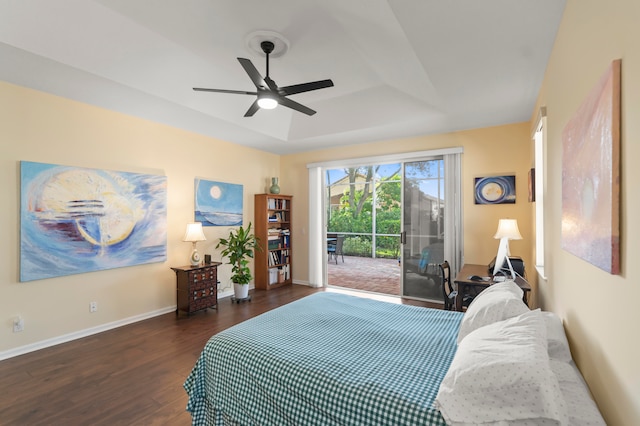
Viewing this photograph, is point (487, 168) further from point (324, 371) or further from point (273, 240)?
point (324, 371)

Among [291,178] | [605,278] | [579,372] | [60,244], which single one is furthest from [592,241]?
[291,178]

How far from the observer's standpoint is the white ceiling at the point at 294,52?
83.2 inches

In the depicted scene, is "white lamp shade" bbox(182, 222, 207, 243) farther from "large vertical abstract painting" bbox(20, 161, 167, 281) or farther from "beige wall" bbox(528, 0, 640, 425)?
"beige wall" bbox(528, 0, 640, 425)

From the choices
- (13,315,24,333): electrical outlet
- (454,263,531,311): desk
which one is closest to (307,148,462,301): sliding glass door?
(454,263,531,311): desk

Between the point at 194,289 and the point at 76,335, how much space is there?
1.31 m

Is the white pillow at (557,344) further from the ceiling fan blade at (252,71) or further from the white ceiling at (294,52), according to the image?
the ceiling fan blade at (252,71)

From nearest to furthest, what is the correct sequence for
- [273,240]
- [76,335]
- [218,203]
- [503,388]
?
[503,388], [76,335], [218,203], [273,240]

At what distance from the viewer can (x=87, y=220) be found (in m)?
3.55

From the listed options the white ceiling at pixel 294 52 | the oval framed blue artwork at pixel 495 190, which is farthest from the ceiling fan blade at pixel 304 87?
the oval framed blue artwork at pixel 495 190

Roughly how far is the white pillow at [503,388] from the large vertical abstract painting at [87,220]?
3.92 metres

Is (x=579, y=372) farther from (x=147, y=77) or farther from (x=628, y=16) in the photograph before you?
(x=147, y=77)

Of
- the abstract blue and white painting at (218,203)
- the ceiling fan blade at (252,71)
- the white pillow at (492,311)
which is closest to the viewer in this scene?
the white pillow at (492,311)

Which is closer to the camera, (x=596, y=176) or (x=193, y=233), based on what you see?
(x=596, y=176)

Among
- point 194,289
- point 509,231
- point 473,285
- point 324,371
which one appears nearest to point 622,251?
point 324,371
